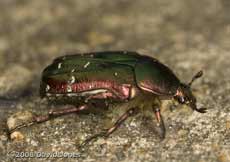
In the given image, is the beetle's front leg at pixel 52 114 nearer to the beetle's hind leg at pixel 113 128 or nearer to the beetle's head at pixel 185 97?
the beetle's hind leg at pixel 113 128

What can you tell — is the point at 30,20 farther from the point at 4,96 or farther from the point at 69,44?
the point at 4,96

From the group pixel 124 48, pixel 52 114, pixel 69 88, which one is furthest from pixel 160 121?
pixel 124 48

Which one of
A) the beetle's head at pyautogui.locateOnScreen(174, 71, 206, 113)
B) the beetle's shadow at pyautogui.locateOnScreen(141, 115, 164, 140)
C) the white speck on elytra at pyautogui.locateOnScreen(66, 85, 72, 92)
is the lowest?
the beetle's shadow at pyautogui.locateOnScreen(141, 115, 164, 140)
